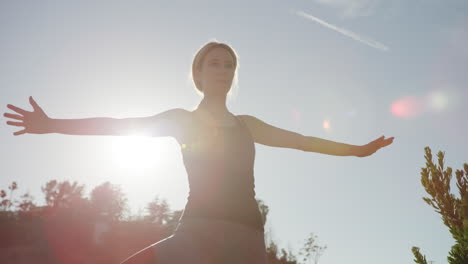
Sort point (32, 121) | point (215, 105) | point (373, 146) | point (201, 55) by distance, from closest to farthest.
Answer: point (32, 121)
point (215, 105)
point (201, 55)
point (373, 146)

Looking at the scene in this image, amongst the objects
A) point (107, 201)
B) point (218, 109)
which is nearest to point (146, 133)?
point (218, 109)

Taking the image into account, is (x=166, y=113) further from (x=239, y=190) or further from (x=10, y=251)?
(x=10, y=251)

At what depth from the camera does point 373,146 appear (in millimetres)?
3371

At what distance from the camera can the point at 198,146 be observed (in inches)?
103

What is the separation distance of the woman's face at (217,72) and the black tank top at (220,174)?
0.33 meters

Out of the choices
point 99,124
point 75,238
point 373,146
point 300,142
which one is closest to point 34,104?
point 99,124

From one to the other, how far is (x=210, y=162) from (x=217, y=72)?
841 mm

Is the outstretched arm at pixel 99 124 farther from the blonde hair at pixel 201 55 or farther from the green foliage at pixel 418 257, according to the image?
the green foliage at pixel 418 257

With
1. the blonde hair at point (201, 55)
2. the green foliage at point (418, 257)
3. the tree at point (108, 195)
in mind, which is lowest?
the green foliage at point (418, 257)

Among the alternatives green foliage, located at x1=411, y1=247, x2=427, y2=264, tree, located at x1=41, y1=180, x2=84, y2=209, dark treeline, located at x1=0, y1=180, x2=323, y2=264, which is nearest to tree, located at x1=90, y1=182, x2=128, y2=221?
tree, located at x1=41, y1=180, x2=84, y2=209

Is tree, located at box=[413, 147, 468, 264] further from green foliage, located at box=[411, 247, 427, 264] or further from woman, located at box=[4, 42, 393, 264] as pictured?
woman, located at box=[4, 42, 393, 264]

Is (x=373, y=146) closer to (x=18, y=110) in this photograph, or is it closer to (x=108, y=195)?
(x=18, y=110)

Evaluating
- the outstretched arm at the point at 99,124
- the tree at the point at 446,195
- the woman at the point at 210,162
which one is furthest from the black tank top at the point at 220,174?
the tree at the point at 446,195

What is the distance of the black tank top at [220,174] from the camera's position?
2.36 meters
